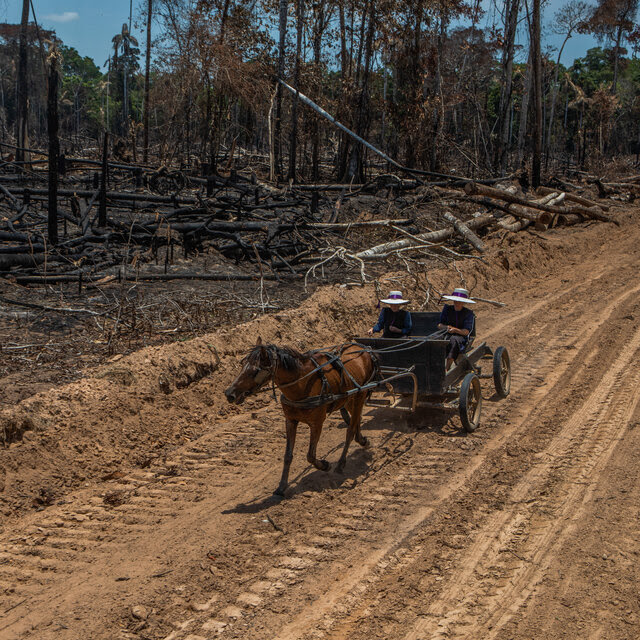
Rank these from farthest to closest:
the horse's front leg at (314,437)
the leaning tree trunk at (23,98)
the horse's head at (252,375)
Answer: the leaning tree trunk at (23,98)
the horse's front leg at (314,437)
the horse's head at (252,375)

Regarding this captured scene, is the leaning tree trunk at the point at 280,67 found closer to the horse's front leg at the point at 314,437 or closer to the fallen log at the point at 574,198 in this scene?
the fallen log at the point at 574,198

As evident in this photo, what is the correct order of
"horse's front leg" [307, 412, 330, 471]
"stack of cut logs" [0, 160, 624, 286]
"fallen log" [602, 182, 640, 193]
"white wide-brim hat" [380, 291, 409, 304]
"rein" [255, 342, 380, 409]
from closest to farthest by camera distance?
"rein" [255, 342, 380, 409], "horse's front leg" [307, 412, 330, 471], "white wide-brim hat" [380, 291, 409, 304], "stack of cut logs" [0, 160, 624, 286], "fallen log" [602, 182, 640, 193]

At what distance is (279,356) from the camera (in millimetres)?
6586

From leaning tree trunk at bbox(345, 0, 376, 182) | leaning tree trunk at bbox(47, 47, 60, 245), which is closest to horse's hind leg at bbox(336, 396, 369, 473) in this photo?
leaning tree trunk at bbox(47, 47, 60, 245)

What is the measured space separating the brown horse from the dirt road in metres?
0.51

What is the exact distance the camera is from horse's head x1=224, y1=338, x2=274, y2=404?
6250mm

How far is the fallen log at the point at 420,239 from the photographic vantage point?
17.5 metres

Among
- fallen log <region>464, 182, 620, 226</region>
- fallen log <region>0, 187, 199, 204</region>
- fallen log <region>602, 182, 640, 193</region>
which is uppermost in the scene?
fallen log <region>602, 182, 640, 193</region>

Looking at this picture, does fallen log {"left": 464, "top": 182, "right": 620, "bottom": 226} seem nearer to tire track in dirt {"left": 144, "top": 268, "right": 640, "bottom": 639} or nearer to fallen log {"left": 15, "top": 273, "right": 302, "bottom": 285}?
fallen log {"left": 15, "top": 273, "right": 302, "bottom": 285}

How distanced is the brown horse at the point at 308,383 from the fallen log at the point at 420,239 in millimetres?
9471

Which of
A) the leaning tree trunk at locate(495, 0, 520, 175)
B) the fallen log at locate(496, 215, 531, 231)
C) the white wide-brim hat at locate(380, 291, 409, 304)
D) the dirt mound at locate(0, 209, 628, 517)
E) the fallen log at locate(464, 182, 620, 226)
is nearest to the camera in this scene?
the dirt mound at locate(0, 209, 628, 517)

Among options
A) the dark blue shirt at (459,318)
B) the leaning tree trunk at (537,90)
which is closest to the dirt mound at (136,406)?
the dark blue shirt at (459,318)

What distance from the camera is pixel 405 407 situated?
29.3ft

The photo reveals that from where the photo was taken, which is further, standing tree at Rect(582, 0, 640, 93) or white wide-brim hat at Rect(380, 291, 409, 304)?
standing tree at Rect(582, 0, 640, 93)
